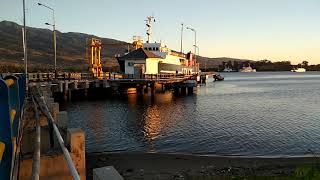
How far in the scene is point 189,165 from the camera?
55.4 feet

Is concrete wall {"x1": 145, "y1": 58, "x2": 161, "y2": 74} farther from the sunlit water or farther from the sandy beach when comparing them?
the sandy beach

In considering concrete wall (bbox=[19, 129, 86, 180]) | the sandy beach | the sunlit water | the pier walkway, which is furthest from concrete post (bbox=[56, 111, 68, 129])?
the sunlit water

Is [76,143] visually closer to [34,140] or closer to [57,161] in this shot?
[57,161]

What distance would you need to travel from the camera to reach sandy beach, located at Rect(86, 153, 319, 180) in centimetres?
1507

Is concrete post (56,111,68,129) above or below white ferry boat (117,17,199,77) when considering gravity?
below

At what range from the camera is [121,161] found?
17.4m

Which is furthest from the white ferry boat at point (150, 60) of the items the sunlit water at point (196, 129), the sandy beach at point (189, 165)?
the sandy beach at point (189, 165)

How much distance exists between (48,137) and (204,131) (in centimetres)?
1873

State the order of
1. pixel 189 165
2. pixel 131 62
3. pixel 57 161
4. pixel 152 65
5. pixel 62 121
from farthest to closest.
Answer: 1. pixel 152 65
2. pixel 131 62
3. pixel 189 165
4. pixel 62 121
5. pixel 57 161

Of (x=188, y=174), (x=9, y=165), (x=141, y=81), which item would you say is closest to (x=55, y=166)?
(x=9, y=165)

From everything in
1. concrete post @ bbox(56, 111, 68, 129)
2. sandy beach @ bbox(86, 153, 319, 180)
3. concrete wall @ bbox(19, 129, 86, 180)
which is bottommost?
sandy beach @ bbox(86, 153, 319, 180)

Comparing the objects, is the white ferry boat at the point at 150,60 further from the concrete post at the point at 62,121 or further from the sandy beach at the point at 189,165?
the concrete post at the point at 62,121

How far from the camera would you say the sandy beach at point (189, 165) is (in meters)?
15.1

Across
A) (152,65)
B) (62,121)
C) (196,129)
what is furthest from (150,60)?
(62,121)
